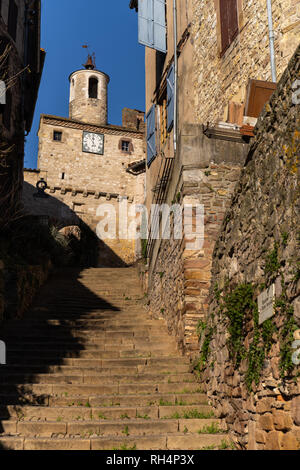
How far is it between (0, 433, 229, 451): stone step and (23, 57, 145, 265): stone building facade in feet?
61.5

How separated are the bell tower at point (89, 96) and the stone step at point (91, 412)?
2243 centimetres

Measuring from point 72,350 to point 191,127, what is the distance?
A: 4.21m

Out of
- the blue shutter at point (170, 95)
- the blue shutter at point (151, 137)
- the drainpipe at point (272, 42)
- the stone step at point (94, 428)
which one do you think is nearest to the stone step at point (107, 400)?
the stone step at point (94, 428)

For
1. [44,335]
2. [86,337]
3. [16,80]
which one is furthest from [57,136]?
[86,337]

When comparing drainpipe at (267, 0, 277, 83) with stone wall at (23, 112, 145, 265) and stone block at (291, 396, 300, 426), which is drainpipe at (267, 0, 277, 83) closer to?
stone block at (291, 396, 300, 426)

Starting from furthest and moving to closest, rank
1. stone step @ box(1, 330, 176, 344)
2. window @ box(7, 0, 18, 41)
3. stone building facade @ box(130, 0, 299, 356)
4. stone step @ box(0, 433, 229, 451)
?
1. window @ box(7, 0, 18, 41)
2. stone step @ box(1, 330, 176, 344)
3. stone building facade @ box(130, 0, 299, 356)
4. stone step @ box(0, 433, 229, 451)

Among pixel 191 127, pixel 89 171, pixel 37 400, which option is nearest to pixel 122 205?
pixel 89 171

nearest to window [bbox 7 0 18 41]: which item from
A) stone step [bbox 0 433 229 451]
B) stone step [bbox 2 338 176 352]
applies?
stone step [bbox 2 338 176 352]

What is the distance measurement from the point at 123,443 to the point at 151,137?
8.89 meters

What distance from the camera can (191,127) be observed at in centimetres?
795

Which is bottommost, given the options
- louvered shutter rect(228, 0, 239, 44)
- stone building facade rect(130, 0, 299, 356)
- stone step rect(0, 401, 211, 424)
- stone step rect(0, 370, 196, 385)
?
stone step rect(0, 401, 211, 424)

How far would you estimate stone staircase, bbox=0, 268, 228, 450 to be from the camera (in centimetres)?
505
